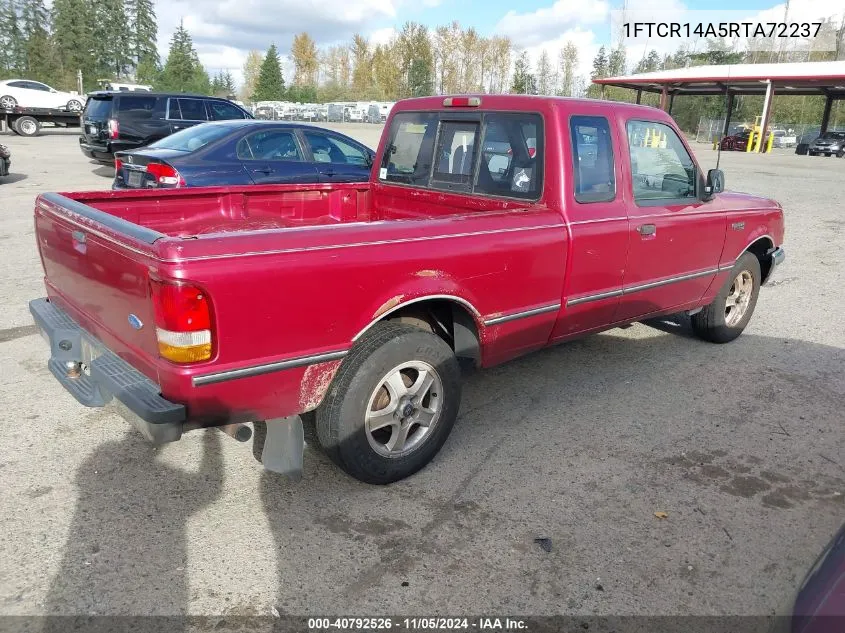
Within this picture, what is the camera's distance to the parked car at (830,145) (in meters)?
37.0

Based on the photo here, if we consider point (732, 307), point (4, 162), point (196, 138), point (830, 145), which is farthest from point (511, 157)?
point (830, 145)

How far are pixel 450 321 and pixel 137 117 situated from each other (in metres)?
12.5

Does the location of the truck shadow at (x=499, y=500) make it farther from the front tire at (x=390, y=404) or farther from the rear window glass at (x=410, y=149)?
the rear window glass at (x=410, y=149)

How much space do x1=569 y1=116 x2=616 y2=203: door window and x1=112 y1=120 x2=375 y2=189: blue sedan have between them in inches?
205

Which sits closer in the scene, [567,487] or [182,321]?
[182,321]

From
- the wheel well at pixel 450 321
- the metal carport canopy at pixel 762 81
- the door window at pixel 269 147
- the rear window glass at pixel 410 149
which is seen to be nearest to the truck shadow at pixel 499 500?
the wheel well at pixel 450 321

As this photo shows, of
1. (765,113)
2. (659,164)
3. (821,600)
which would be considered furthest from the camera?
(765,113)

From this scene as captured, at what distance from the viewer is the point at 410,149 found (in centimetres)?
482

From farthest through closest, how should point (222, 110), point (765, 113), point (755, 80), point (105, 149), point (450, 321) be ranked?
point (765, 113), point (755, 80), point (222, 110), point (105, 149), point (450, 321)

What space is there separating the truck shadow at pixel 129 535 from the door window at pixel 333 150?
240 inches

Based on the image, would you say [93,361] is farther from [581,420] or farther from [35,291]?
[35,291]

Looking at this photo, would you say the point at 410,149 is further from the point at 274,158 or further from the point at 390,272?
the point at 274,158

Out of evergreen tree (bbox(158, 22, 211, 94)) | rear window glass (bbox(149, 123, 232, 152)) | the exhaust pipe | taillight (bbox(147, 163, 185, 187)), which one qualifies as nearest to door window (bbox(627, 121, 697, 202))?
the exhaust pipe

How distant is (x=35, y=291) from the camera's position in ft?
20.8
